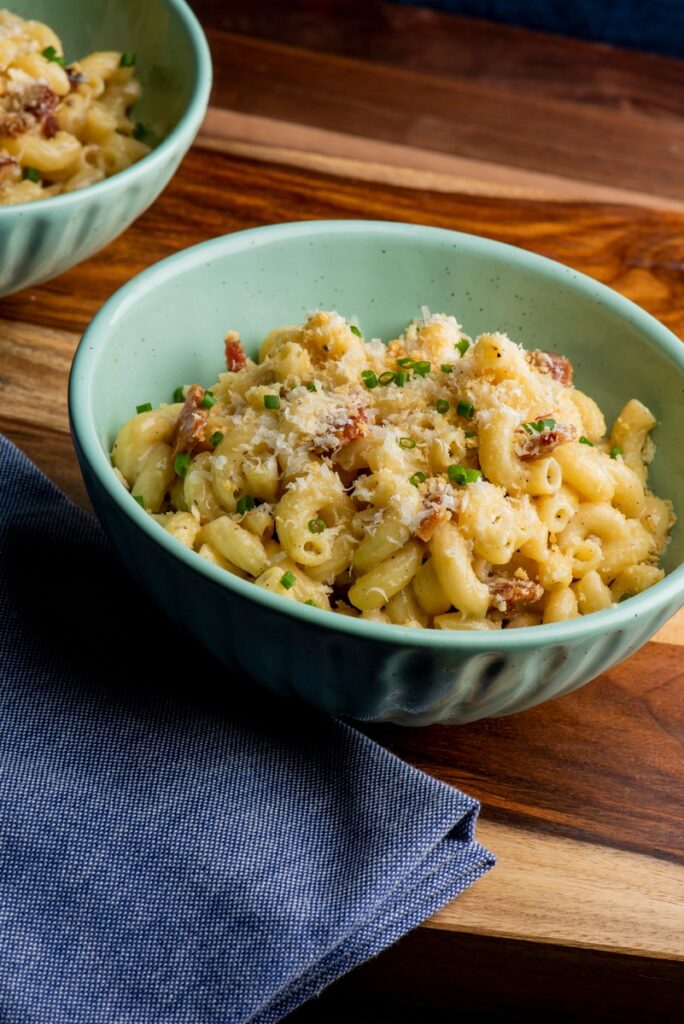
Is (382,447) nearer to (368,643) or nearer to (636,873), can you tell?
(368,643)

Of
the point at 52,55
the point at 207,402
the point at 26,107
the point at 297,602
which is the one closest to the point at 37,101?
the point at 26,107

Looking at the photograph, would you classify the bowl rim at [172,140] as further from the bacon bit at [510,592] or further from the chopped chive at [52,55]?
the bacon bit at [510,592]

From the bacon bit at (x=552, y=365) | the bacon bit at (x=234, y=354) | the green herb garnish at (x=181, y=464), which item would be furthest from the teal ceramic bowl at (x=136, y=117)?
the bacon bit at (x=552, y=365)

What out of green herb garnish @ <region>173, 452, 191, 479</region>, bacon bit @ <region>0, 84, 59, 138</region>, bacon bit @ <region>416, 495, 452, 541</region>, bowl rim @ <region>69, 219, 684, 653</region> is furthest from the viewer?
bacon bit @ <region>0, 84, 59, 138</region>

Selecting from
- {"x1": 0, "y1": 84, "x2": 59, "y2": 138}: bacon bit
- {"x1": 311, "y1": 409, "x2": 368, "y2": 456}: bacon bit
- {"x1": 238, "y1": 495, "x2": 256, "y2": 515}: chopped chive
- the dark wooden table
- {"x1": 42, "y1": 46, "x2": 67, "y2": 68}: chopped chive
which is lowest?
the dark wooden table

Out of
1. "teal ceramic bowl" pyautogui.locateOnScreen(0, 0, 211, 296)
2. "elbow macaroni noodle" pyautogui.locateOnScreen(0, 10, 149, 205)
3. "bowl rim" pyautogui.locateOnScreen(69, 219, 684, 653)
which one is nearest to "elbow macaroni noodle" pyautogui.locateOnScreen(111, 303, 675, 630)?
"bowl rim" pyautogui.locateOnScreen(69, 219, 684, 653)

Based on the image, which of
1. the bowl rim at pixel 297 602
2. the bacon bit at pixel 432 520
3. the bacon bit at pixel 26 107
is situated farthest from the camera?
the bacon bit at pixel 26 107

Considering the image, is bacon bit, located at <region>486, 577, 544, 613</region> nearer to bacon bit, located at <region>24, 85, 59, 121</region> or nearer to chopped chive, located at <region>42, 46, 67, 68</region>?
bacon bit, located at <region>24, 85, 59, 121</region>

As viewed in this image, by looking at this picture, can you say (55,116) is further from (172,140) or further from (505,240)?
(505,240)
